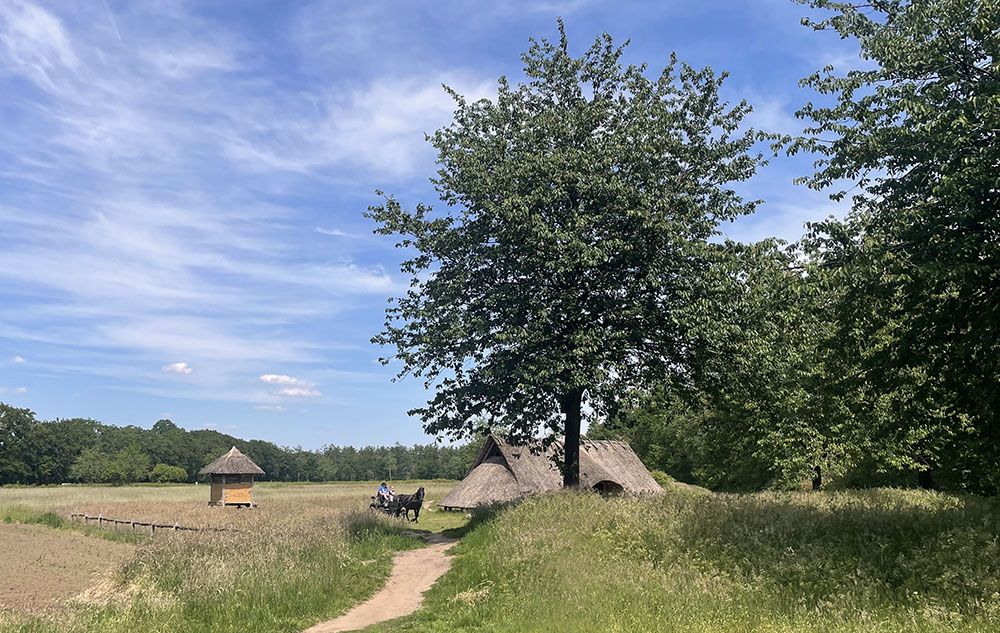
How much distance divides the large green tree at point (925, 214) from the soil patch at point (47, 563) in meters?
18.4

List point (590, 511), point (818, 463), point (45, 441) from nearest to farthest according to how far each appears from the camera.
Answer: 1. point (590, 511)
2. point (818, 463)
3. point (45, 441)

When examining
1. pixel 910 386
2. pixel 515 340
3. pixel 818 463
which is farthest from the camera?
pixel 818 463

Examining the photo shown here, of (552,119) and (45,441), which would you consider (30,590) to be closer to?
(552,119)

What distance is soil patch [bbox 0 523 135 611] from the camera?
65.0 feet

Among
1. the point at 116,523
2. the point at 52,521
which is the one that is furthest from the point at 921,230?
the point at 52,521

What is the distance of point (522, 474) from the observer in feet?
131

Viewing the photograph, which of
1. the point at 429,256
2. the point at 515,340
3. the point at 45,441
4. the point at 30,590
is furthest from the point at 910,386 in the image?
the point at 45,441

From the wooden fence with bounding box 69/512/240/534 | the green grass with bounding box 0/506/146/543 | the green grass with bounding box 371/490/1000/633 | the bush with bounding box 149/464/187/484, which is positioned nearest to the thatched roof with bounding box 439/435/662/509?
the wooden fence with bounding box 69/512/240/534

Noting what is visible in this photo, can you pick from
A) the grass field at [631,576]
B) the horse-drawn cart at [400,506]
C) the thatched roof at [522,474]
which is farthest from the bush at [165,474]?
the grass field at [631,576]

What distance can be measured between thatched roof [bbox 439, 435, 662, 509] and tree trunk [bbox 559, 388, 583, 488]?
13435 mm

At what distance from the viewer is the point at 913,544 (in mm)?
11070

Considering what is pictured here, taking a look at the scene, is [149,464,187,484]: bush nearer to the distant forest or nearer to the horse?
the distant forest

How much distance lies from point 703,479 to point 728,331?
121 feet

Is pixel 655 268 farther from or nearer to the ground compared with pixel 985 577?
farther from the ground
